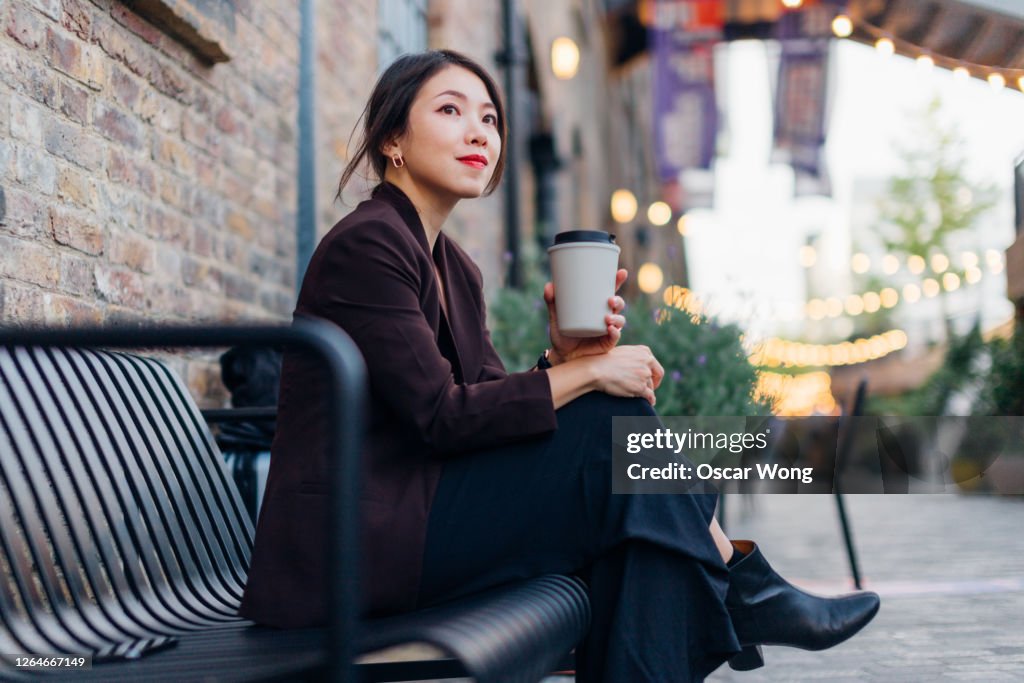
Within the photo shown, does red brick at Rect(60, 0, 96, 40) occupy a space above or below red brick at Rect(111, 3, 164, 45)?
below

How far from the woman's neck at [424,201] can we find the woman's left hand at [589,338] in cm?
31

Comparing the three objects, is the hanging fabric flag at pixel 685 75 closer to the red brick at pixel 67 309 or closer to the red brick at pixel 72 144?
the red brick at pixel 72 144

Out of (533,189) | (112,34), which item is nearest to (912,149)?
(533,189)

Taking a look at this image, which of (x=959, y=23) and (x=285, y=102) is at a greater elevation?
(x=959, y=23)

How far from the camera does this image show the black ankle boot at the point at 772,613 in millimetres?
2184

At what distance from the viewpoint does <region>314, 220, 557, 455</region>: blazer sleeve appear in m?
1.85

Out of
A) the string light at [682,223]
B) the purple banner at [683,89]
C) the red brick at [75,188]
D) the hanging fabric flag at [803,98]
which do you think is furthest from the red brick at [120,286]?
the string light at [682,223]

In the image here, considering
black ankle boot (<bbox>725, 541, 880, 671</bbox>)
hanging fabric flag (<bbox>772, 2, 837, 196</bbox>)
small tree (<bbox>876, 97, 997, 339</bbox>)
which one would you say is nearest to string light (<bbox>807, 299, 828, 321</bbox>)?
small tree (<bbox>876, 97, 997, 339</bbox>)

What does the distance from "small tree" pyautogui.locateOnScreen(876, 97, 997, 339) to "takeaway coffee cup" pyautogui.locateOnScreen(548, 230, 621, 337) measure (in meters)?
24.3

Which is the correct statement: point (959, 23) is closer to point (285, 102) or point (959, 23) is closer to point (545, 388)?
point (285, 102)

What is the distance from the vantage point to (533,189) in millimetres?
12336

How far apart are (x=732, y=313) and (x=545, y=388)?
306 centimetres

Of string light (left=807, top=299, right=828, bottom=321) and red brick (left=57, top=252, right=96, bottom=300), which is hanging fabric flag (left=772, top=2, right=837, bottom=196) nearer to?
red brick (left=57, top=252, right=96, bottom=300)

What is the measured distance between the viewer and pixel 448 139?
222 cm
